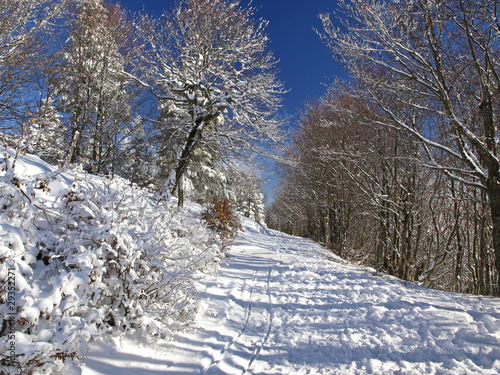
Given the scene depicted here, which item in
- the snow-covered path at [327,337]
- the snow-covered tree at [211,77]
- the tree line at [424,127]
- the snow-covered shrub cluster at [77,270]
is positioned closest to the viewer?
the snow-covered shrub cluster at [77,270]

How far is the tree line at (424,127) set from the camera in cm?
393

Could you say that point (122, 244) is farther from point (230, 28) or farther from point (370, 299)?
point (230, 28)

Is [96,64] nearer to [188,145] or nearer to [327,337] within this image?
[188,145]

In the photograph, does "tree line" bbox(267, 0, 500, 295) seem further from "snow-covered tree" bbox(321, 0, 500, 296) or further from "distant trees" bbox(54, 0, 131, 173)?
"distant trees" bbox(54, 0, 131, 173)

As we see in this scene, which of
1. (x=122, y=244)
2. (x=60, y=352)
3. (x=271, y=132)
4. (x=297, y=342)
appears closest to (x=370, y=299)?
(x=297, y=342)

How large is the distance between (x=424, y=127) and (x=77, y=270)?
28.6ft

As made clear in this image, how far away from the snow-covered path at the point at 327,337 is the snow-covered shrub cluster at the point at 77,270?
1.11 ft

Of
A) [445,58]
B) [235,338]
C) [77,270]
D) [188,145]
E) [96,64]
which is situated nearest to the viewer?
[77,270]

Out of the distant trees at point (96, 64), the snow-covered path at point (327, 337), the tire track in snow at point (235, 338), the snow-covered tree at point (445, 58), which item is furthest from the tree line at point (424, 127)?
the distant trees at point (96, 64)

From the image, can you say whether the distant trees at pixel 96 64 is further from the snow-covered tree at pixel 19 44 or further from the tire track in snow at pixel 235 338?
the tire track in snow at pixel 235 338

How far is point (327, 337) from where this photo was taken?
3285 mm

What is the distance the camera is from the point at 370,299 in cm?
444

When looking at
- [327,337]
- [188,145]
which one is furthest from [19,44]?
[327,337]

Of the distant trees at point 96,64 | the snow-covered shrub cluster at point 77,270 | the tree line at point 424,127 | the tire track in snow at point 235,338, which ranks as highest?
the distant trees at point 96,64
